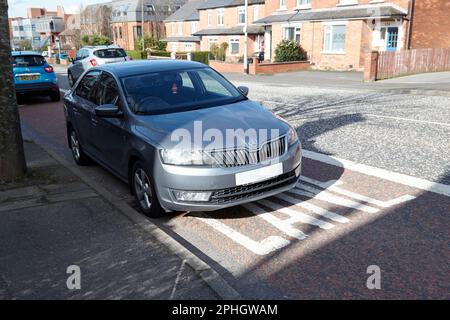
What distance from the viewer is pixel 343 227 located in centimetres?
451

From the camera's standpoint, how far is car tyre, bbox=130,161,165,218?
4.79m

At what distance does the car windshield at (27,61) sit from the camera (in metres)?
15.2

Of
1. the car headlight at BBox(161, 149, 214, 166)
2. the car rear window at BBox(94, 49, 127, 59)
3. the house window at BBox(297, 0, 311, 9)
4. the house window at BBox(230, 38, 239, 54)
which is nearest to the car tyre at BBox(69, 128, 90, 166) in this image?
the car headlight at BBox(161, 149, 214, 166)

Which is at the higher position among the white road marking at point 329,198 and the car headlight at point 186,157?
the car headlight at point 186,157

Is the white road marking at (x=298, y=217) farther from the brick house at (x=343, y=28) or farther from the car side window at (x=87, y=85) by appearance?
the brick house at (x=343, y=28)

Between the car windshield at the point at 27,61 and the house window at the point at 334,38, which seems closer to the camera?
the car windshield at the point at 27,61

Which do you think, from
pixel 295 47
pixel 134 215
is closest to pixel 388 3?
pixel 295 47

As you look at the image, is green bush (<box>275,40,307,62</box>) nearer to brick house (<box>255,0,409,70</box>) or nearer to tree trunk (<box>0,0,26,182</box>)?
brick house (<box>255,0,409,70</box>)

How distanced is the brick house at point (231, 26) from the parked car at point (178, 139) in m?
35.9

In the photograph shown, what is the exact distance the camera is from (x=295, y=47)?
30797 millimetres

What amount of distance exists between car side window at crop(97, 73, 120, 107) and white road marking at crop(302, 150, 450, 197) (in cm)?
331

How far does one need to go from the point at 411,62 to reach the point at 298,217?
19.8 metres

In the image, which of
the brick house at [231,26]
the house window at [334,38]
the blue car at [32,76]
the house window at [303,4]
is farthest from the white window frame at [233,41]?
the blue car at [32,76]

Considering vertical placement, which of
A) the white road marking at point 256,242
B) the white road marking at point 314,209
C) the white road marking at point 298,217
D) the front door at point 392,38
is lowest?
the white road marking at point 256,242
